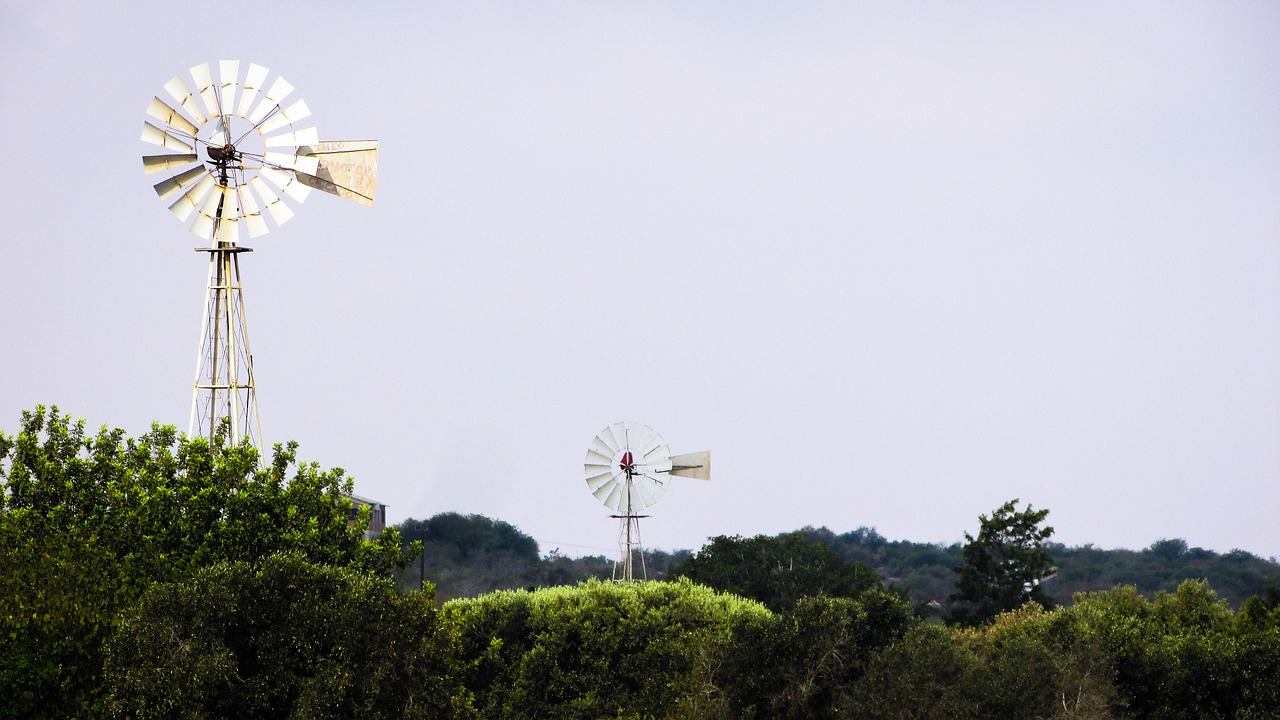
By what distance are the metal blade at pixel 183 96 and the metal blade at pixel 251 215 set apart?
6.53 ft

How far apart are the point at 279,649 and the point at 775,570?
57.7 metres

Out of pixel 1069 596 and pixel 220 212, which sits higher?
pixel 220 212

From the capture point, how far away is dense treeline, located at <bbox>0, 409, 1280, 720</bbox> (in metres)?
28.3

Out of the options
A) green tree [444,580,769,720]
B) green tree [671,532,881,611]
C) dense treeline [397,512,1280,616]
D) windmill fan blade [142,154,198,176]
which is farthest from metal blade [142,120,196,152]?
dense treeline [397,512,1280,616]

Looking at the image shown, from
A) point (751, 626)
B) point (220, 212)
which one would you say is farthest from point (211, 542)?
point (751, 626)

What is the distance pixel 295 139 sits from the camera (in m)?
34.6

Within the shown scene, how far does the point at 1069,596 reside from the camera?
12450 cm

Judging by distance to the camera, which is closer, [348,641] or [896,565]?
[348,641]

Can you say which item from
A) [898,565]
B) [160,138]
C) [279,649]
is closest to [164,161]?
[160,138]

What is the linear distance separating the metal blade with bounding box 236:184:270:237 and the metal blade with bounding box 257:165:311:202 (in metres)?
0.62

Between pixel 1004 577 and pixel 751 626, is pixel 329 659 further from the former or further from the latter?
pixel 1004 577

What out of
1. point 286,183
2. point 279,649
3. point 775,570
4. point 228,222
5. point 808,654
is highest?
point 286,183

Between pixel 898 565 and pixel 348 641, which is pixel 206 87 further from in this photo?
pixel 898 565

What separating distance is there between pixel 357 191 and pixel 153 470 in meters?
8.45
